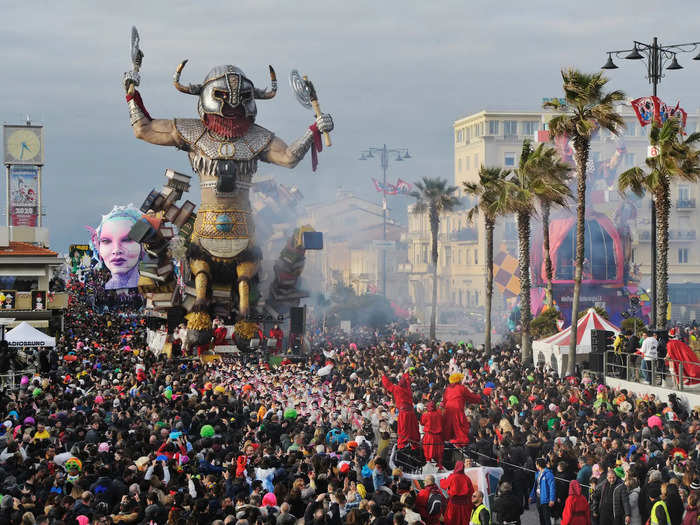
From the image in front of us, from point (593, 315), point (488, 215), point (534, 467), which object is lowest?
point (534, 467)

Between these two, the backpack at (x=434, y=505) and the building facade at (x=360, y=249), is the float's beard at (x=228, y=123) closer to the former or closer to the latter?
the backpack at (x=434, y=505)

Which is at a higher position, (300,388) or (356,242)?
(356,242)

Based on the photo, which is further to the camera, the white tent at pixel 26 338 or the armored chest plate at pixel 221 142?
the armored chest plate at pixel 221 142

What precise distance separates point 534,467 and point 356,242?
110 m

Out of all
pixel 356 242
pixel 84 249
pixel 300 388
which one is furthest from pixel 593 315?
pixel 356 242

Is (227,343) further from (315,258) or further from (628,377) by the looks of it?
(628,377)

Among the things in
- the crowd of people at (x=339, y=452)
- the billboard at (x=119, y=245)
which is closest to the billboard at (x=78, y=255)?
the billboard at (x=119, y=245)

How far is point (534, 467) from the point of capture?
1689 cm

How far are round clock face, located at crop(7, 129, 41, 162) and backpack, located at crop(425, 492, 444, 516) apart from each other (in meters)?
63.3

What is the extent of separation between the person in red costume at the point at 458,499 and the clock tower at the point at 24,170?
61.5 m

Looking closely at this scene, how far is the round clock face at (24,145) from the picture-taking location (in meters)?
71.4

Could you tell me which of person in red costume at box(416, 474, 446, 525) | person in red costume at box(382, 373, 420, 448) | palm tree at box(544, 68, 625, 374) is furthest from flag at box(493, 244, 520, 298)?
person in red costume at box(416, 474, 446, 525)

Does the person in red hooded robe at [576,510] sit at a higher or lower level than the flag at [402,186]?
lower

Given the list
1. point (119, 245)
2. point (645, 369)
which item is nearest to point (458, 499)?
point (645, 369)
